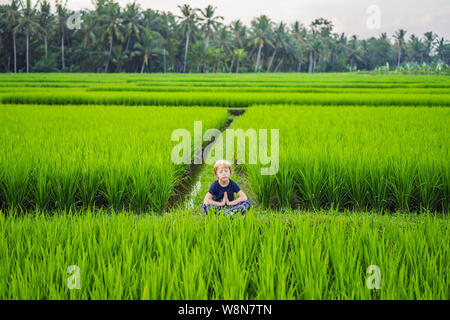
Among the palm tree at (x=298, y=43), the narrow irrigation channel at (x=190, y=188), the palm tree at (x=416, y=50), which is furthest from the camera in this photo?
the palm tree at (x=416, y=50)

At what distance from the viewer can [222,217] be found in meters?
1.78

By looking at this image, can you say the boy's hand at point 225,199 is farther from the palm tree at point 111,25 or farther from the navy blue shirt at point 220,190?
the palm tree at point 111,25

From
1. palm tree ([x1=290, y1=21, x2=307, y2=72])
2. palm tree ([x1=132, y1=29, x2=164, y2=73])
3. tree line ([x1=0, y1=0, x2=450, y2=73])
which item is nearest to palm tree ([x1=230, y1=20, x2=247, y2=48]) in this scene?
tree line ([x1=0, y1=0, x2=450, y2=73])

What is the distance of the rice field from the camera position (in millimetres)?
1232

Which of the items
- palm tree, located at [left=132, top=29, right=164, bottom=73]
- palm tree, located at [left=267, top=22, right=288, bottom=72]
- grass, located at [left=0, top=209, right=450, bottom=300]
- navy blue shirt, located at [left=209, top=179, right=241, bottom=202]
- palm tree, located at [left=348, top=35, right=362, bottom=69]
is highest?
palm tree, located at [left=348, top=35, right=362, bottom=69]

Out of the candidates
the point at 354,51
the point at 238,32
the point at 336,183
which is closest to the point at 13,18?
the point at 238,32

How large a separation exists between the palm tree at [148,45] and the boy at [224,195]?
36.6 metres

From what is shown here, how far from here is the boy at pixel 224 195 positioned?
7.88 ft

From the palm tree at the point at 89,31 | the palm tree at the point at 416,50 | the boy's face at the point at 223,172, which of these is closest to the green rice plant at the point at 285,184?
the boy's face at the point at 223,172

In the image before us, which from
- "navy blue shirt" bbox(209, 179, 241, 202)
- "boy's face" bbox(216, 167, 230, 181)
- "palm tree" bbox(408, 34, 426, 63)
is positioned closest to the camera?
"boy's face" bbox(216, 167, 230, 181)

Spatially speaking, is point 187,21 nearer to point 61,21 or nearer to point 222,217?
point 61,21

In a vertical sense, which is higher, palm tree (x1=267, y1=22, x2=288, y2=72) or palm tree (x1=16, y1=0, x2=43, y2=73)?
palm tree (x1=267, y1=22, x2=288, y2=72)

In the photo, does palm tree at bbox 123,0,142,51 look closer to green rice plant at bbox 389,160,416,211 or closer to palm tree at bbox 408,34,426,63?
green rice plant at bbox 389,160,416,211

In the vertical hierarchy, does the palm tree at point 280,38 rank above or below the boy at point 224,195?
above
